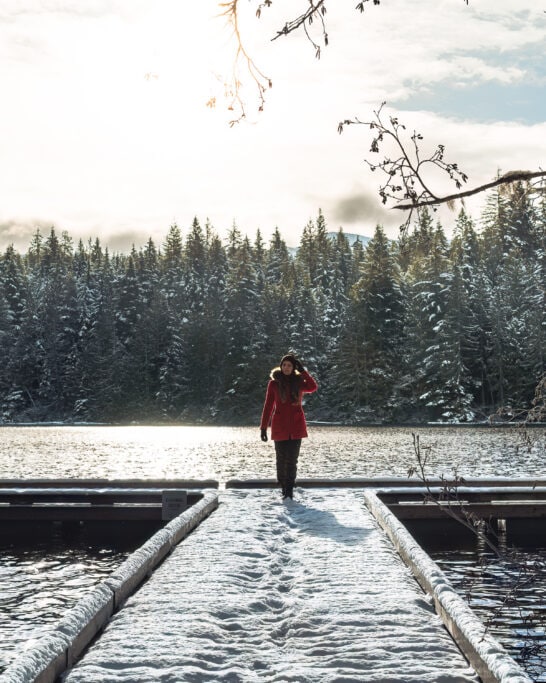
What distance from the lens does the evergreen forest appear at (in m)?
62.4

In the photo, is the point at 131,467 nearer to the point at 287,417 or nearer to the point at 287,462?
the point at 287,462

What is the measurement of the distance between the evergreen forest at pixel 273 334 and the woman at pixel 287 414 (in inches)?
1677

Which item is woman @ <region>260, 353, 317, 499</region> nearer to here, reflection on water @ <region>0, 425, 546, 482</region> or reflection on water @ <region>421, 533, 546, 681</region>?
reflection on water @ <region>421, 533, 546, 681</region>

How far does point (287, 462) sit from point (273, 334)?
61.1 m

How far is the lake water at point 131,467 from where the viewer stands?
332 inches

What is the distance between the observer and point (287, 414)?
10.9 meters

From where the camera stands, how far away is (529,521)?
12281 millimetres

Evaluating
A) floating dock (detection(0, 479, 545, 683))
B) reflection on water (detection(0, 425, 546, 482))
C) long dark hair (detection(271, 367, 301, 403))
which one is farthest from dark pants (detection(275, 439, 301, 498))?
reflection on water (detection(0, 425, 546, 482))

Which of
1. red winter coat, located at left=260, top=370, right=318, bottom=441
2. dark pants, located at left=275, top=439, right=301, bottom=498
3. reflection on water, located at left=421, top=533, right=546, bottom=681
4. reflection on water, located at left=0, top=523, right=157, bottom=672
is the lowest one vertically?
reflection on water, located at left=421, top=533, right=546, bottom=681

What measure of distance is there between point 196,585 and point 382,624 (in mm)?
1690

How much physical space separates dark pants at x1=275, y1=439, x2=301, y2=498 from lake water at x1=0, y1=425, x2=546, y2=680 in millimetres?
2284

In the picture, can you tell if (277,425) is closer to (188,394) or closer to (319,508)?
(319,508)

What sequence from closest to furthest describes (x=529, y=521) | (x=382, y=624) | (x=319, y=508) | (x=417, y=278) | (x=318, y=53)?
(x=318, y=53)
(x=382, y=624)
(x=319, y=508)
(x=529, y=521)
(x=417, y=278)

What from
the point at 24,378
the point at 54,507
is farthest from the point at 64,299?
the point at 54,507
